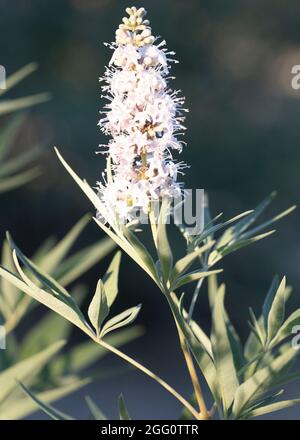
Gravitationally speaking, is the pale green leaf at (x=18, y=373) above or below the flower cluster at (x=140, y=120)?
below

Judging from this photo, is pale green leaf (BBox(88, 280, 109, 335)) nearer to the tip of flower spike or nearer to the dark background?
the tip of flower spike

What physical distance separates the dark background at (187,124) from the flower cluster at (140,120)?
265cm

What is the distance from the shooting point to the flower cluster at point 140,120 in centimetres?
62

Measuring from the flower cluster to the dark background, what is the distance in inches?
104

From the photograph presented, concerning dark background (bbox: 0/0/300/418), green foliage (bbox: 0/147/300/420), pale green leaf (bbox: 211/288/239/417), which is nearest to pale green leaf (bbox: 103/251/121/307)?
green foliage (bbox: 0/147/300/420)

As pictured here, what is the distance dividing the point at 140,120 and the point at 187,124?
3030mm

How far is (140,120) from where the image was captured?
0.62 m

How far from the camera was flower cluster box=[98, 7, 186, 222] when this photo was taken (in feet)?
2.04

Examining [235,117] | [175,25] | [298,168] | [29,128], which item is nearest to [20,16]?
[29,128]

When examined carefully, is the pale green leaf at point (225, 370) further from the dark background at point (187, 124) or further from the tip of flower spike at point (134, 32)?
the dark background at point (187, 124)

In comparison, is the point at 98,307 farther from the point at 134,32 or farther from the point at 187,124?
the point at 187,124

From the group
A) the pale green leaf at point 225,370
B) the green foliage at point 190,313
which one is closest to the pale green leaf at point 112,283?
the green foliage at point 190,313
